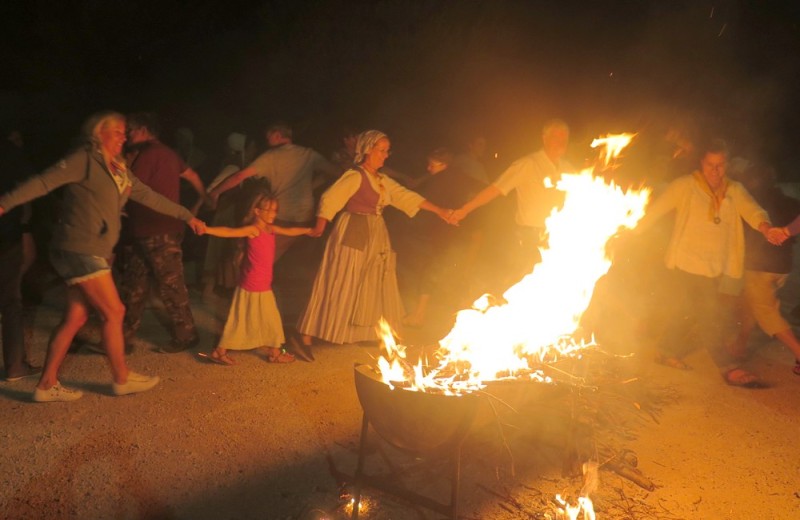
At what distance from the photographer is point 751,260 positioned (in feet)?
22.0

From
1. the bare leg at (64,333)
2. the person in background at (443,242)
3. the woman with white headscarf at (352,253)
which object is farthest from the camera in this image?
the person in background at (443,242)

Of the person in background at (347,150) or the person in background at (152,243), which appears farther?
the person in background at (347,150)

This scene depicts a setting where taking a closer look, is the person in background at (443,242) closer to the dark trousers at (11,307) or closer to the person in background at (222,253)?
the person in background at (222,253)

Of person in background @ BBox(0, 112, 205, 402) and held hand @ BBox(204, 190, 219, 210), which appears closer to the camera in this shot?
person in background @ BBox(0, 112, 205, 402)

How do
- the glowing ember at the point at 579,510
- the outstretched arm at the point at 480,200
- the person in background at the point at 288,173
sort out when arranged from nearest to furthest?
the glowing ember at the point at 579,510
the outstretched arm at the point at 480,200
the person in background at the point at 288,173

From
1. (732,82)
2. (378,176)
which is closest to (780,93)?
(732,82)

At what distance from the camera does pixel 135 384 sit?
5.21 metres

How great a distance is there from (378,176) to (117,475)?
3377 millimetres

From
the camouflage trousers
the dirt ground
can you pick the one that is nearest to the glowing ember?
the dirt ground

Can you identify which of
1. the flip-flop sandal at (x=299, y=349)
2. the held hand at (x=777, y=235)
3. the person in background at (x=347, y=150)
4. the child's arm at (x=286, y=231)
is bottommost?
the flip-flop sandal at (x=299, y=349)

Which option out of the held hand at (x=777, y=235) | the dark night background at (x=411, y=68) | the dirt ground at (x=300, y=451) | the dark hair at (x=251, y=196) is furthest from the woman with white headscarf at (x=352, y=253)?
the dark night background at (x=411, y=68)

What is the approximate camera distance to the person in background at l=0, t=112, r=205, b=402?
464 cm

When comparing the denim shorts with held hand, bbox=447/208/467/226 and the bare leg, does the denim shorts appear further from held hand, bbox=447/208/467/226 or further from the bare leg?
held hand, bbox=447/208/467/226

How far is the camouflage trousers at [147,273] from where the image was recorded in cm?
600
